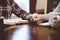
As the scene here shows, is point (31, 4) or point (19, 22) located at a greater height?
point (31, 4)

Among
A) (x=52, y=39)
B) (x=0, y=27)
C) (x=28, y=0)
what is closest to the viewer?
(x=52, y=39)

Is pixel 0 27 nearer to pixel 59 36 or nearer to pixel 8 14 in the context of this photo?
pixel 59 36

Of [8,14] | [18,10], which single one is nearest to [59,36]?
[18,10]

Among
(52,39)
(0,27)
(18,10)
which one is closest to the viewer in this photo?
(52,39)

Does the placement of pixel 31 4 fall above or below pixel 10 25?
above

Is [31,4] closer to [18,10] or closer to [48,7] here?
[48,7]

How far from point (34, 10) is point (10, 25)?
5.69 ft

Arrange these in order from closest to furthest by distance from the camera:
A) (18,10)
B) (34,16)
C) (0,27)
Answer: (0,27) → (34,16) → (18,10)

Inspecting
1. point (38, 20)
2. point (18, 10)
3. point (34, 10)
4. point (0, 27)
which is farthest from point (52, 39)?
point (34, 10)

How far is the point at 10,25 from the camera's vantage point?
4.16 ft

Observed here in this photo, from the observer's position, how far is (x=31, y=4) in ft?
9.78

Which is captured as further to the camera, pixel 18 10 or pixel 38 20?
pixel 18 10

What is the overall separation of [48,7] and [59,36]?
2.06 metres

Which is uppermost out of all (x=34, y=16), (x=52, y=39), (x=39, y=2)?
(x=39, y=2)
